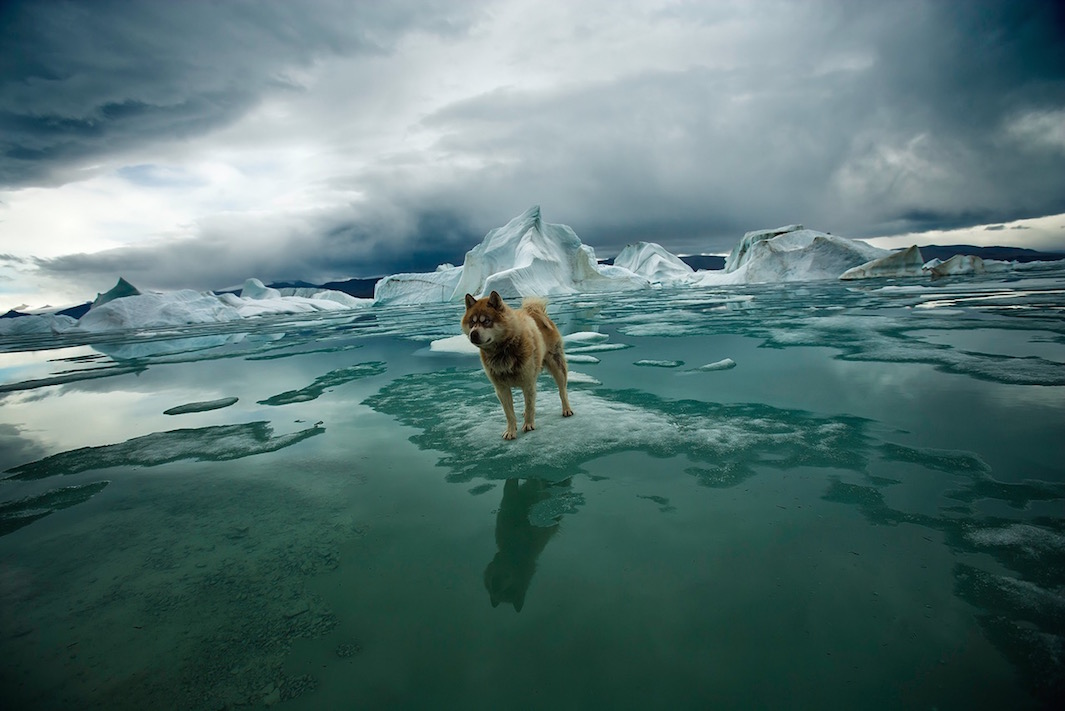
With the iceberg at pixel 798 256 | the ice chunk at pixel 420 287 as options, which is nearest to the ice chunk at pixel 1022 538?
the iceberg at pixel 798 256

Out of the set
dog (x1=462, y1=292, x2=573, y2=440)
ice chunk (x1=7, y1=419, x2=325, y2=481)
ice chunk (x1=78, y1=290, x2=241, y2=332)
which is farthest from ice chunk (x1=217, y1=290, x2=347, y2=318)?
dog (x1=462, y1=292, x2=573, y2=440)

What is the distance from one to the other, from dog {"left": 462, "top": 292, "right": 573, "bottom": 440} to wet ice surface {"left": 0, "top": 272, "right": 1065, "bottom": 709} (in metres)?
0.35

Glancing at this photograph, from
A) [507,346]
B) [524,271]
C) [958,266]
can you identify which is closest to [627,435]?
[507,346]

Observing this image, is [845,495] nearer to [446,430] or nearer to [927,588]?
[927,588]

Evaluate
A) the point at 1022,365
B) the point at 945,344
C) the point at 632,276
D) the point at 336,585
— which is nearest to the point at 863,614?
the point at 336,585

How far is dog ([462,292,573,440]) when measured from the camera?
3375 millimetres

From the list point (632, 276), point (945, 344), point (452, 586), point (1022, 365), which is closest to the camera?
point (452, 586)

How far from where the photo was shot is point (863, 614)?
157 centimetres

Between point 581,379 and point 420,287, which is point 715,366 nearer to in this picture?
point 581,379

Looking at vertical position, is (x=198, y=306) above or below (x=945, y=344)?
above

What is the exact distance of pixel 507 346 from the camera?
3.58 m

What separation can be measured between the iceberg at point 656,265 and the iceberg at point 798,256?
66.2 ft

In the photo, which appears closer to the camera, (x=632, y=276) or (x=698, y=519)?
(x=698, y=519)

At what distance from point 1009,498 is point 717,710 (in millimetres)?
2150
